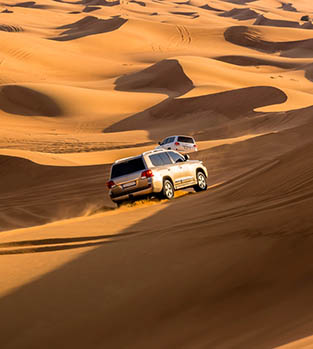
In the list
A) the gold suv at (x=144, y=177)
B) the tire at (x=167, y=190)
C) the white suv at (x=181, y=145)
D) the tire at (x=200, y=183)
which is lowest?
the white suv at (x=181, y=145)

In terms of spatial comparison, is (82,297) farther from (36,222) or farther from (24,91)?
(24,91)

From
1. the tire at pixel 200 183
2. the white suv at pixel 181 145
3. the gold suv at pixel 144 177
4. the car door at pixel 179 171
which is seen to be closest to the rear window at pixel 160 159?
the gold suv at pixel 144 177

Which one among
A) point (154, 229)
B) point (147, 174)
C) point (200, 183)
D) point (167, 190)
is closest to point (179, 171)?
point (167, 190)

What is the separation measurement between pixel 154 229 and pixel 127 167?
4840mm

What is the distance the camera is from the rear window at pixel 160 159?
14.5m

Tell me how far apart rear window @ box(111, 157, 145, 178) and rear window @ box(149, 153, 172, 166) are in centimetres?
34

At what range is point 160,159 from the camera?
14.9 metres

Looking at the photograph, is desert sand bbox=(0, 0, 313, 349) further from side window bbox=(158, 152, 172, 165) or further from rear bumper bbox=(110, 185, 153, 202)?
side window bbox=(158, 152, 172, 165)

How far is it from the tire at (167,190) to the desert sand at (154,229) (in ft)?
0.92

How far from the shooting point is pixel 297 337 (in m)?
4.80

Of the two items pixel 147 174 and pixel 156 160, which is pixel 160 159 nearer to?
pixel 156 160

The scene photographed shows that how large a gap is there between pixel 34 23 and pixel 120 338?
11675 centimetres

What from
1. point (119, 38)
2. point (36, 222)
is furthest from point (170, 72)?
point (36, 222)

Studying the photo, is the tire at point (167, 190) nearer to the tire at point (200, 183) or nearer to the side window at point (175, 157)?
the side window at point (175, 157)
